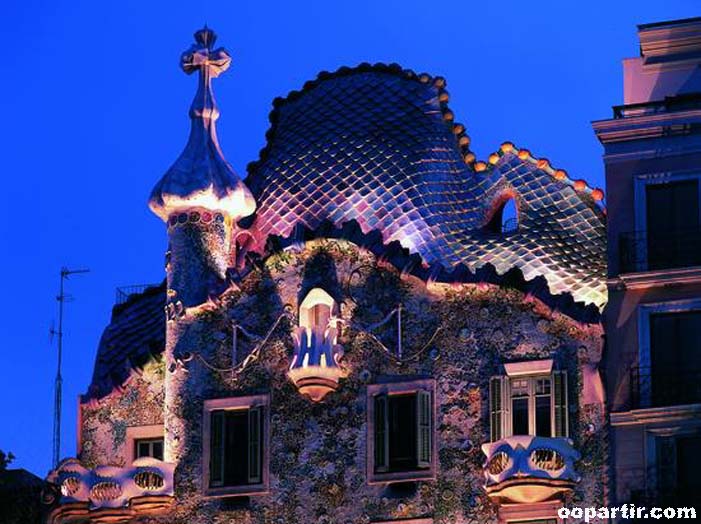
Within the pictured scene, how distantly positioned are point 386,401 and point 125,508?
190 inches

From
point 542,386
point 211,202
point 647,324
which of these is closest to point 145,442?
point 211,202

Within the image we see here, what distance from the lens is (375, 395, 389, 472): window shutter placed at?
46188 millimetres

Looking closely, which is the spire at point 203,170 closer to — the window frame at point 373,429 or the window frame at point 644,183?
the window frame at point 373,429

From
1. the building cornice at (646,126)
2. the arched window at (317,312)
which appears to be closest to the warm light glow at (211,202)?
the arched window at (317,312)

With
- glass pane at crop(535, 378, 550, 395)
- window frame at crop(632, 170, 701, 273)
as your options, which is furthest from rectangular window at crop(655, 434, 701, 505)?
window frame at crop(632, 170, 701, 273)

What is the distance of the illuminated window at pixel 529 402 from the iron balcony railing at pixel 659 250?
215cm

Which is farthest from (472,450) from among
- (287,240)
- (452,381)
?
(287,240)

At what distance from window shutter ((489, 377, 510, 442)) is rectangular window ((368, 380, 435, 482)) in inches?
41.6

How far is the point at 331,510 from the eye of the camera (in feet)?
152

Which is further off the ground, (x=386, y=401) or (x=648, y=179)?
(x=648, y=179)

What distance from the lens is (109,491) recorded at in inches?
1868

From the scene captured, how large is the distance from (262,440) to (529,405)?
4697mm

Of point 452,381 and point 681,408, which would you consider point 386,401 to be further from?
point 681,408

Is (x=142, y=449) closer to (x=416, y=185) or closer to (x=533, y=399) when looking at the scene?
(x=416, y=185)
